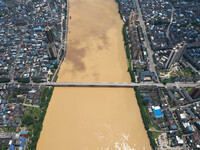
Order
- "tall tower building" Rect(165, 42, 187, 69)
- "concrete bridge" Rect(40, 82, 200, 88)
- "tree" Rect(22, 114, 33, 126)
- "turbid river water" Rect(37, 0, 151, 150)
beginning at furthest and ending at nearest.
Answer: "concrete bridge" Rect(40, 82, 200, 88)
"tall tower building" Rect(165, 42, 187, 69)
"tree" Rect(22, 114, 33, 126)
"turbid river water" Rect(37, 0, 151, 150)

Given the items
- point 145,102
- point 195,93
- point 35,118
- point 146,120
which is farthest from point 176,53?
point 35,118

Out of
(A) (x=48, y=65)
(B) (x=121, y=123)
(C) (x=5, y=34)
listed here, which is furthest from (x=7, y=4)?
(B) (x=121, y=123)

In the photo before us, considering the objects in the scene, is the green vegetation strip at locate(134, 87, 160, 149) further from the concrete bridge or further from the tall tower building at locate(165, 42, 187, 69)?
the tall tower building at locate(165, 42, 187, 69)

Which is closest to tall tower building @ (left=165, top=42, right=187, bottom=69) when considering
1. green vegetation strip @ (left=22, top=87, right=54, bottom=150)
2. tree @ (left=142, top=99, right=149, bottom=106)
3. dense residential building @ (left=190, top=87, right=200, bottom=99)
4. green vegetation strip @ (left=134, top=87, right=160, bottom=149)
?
dense residential building @ (left=190, top=87, right=200, bottom=99)

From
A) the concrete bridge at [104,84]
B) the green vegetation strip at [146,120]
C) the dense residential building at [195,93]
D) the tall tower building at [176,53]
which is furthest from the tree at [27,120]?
the dense residential building at [195,93]

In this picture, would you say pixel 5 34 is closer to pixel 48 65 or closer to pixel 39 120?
pixel 48 65

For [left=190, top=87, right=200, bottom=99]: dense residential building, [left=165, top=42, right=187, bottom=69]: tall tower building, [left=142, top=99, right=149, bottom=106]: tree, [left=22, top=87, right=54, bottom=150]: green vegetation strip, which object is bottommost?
[left=22, top=87, right=54, bottom=150]: green vegetation strip

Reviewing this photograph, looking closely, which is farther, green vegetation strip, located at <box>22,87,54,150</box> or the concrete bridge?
the concrete bridge
